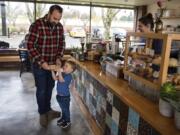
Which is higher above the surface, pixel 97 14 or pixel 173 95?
pixel 97 14

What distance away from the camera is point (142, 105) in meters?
1.69

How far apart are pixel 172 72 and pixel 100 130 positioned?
4.49 ft

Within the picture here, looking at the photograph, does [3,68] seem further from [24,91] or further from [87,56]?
[87,56]

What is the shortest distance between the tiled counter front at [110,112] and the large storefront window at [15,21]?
4.84 meters

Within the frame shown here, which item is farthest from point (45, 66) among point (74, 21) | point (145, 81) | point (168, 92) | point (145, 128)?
point (74, 21)

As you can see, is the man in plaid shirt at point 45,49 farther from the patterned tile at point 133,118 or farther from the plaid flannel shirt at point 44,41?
the patterned tile at point 133,118

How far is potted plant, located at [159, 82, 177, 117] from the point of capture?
1.38 metres

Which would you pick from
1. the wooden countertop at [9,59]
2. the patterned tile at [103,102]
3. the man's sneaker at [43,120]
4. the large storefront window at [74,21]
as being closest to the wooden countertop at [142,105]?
the patterned tile at [103,102]

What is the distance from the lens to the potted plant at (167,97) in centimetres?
138

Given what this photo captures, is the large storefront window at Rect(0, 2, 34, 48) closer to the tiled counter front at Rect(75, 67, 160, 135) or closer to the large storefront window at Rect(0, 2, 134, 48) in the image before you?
the large storefront window at Rect(0, 2, 134, 48)

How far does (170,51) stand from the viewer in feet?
5.27

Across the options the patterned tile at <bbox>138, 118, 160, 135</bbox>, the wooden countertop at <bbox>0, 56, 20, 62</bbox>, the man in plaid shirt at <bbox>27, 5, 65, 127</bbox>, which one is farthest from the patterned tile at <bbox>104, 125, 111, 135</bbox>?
the wooden countertop at <bbox>0, 56, 20, 62</bbox>

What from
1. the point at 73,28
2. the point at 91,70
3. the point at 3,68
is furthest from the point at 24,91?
the point at 73,28

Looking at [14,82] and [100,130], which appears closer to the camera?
[100,130]
